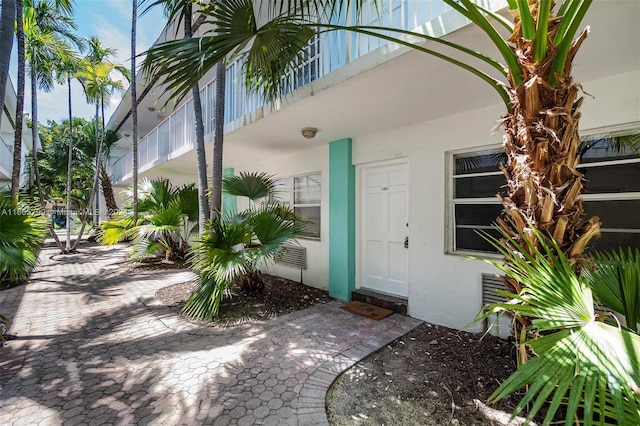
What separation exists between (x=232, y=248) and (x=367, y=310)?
2.34m

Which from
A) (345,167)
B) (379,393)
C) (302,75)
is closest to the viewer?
(379,393)

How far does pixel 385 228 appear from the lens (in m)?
5.10

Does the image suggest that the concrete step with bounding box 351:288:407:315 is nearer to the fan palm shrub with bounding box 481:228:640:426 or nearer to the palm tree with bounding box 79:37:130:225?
the fan palm shrub with bounding box 481:228:640:426

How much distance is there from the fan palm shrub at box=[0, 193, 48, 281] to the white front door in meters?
4.73

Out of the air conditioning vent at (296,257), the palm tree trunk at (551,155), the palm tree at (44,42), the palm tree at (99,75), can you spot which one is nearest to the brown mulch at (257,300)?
the air conditioning vent at (296,257)

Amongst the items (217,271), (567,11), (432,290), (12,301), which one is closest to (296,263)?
(217,271)

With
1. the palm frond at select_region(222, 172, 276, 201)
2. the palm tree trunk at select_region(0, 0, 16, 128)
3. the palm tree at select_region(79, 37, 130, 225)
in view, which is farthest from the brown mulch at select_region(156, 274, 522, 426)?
the palm tree at select_region(79, 37, 130, 225)

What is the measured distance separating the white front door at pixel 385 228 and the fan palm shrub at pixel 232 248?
1359 mm

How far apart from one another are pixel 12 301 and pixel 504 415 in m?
7.74

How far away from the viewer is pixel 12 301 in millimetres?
5477

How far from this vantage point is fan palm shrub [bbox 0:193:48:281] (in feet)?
11.5

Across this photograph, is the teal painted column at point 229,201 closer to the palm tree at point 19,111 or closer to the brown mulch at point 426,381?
the palm tree at point 19,111

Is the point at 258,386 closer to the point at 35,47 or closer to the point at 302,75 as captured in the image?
the point at 302,75

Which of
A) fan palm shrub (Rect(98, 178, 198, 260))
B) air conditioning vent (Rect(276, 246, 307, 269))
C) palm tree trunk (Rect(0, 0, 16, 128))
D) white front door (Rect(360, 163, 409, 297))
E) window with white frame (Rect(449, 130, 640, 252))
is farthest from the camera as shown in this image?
fan palm shrub (Rect(98, 178, 198, 260))
